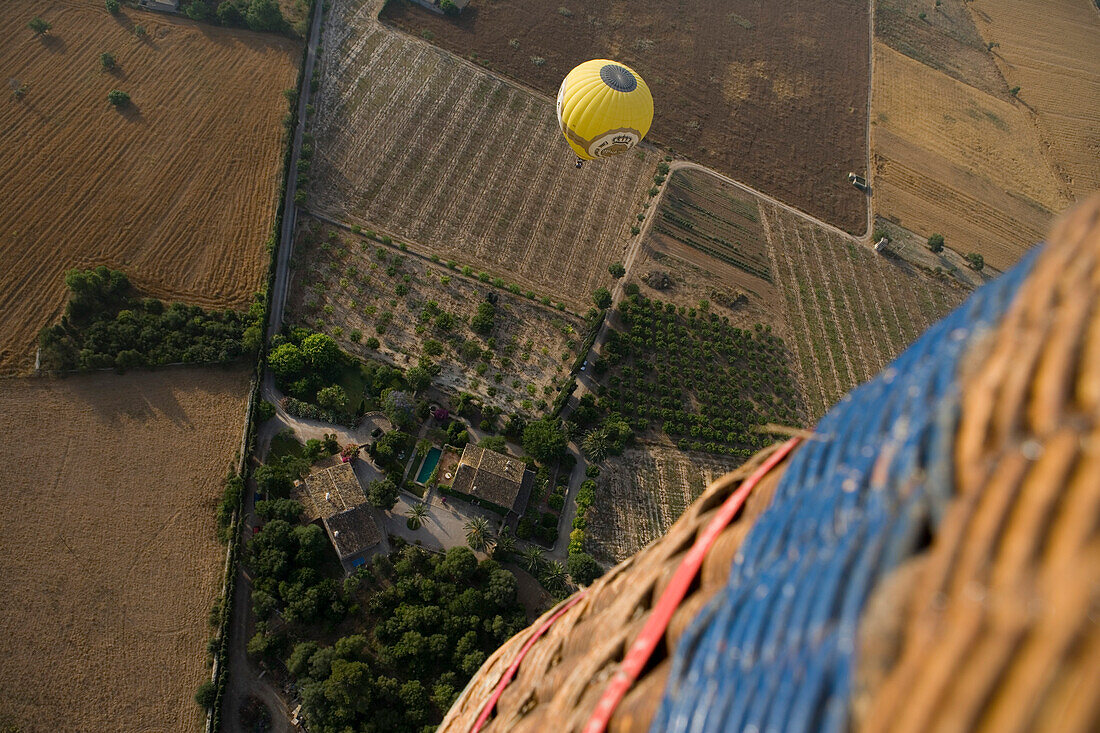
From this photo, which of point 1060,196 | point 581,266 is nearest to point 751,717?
point 581,266

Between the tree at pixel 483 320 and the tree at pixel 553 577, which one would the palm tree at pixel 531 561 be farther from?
the tree at pixel 483 320

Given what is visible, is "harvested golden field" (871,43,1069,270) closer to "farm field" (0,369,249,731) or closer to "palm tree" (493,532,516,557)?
"palm tree" (493,532,516,557)

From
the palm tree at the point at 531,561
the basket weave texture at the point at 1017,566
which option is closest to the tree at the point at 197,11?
the palm tree at the point at 531,561

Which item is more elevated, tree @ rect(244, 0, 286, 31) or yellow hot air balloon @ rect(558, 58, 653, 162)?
yellow hot air balloon @ rect(558, 58, 653, 162)

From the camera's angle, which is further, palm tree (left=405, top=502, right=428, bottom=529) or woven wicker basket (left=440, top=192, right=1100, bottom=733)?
palm tree (left=405, top=502, right=428, bottom=529)

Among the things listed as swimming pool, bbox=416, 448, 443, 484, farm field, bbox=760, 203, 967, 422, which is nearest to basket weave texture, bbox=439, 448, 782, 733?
swimming pool, bbox=416, 448, 443, 484

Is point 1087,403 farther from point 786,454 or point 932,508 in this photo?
point 786,454
